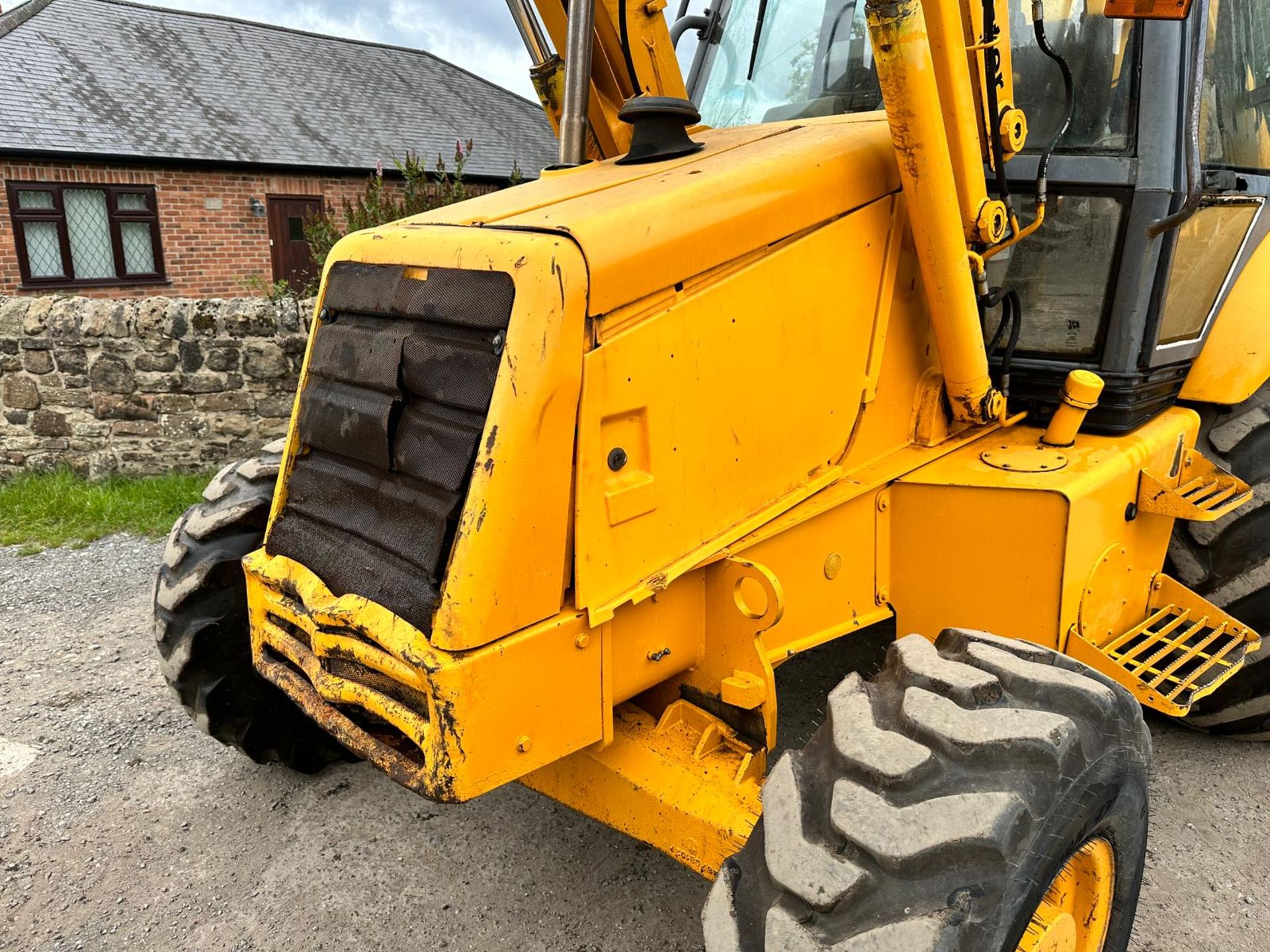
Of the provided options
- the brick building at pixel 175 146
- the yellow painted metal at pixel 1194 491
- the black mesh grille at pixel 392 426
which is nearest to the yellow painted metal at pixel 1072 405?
the yellow painted metal at pixel 1194 491

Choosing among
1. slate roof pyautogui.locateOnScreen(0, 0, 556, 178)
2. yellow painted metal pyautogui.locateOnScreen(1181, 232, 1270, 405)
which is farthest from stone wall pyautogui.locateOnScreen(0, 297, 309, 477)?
slate roof pyautogui.locateOnScreen(0, 0, 556, 178)

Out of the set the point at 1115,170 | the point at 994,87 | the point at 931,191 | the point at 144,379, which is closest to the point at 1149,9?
the point at 994,87

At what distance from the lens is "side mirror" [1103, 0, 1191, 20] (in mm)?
1967

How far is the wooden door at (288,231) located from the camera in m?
15.2

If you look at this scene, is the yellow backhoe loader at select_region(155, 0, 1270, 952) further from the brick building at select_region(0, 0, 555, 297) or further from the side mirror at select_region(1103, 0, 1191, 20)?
the brick building at select_region(0, 0, 555, 297)

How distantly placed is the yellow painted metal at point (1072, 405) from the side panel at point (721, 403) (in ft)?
2.03

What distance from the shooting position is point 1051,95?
2.68 meters

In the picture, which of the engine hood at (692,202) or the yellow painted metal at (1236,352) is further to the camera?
the yellow painted metal at (1236,352)

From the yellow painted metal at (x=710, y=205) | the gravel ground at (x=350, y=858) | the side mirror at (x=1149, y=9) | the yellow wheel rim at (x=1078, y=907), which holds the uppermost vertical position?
the side mirror at (x=1149, y=9)

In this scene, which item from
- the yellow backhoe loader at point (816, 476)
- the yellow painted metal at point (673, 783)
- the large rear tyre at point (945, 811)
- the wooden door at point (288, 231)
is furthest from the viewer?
the wooden door at point (288, 231)

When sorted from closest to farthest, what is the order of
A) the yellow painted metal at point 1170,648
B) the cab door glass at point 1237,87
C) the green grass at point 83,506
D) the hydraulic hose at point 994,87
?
the hydraulic hose at point 994,87
the yellow painted metal at point 1170,648
the cab door glass at point 1237,87
the green grass at point 83,506

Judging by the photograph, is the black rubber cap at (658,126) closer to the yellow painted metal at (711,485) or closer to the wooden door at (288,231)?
the yellow painted metal at (711,485)

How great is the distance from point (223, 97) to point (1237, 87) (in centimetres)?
1614

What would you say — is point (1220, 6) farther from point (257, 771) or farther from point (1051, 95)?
point (257, 771)
